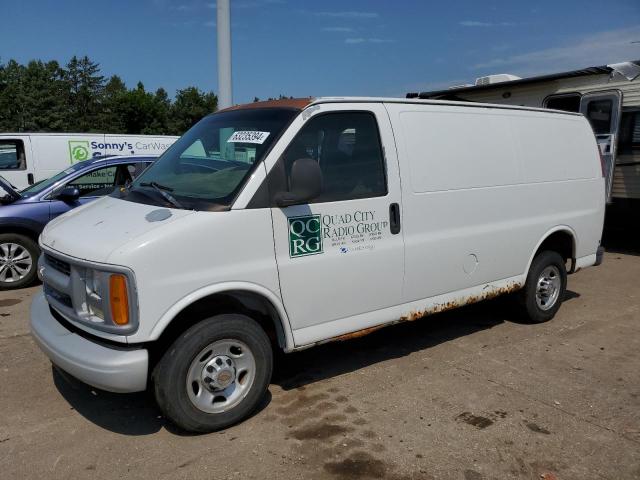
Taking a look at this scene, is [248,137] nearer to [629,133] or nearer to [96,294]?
[96,294]

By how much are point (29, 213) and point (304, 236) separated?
5002mm

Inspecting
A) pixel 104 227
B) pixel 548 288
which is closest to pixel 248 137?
pixel 104 227

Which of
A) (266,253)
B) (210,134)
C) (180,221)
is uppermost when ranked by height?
(210,134)

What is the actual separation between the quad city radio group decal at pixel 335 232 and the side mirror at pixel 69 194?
4363 millimetres

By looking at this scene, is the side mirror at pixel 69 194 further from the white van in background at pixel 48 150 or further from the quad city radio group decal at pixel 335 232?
the quad city radio group decal at pixel 335 232

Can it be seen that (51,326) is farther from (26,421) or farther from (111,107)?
(111,107)

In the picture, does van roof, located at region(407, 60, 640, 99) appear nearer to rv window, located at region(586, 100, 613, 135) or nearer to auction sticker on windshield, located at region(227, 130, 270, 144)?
rv window, located at region(586, 100, 613, 135)

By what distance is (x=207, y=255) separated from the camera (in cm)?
334

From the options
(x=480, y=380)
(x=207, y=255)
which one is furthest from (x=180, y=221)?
(x=480, y=380)

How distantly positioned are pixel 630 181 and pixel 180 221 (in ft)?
27.7

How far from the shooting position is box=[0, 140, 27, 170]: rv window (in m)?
11.0

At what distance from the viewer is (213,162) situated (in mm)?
3963

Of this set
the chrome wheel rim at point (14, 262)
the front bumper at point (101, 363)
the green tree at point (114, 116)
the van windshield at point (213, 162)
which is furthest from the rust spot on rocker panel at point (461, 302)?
the green tree at point (114, 116)

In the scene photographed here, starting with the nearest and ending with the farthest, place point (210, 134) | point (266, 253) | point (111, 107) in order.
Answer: point (266, 253)
point (210, 134)
point (111, 107)
